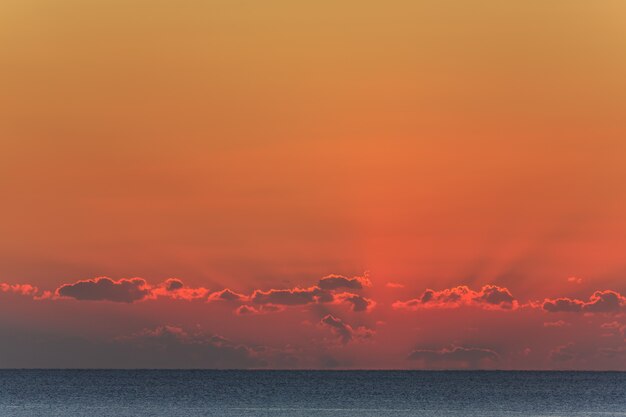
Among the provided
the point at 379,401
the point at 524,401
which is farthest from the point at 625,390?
the point at 379,401

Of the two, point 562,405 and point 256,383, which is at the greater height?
point 256,383

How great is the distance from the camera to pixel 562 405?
105m

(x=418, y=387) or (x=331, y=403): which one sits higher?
(x=418, y=387)

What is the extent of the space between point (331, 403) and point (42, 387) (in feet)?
197

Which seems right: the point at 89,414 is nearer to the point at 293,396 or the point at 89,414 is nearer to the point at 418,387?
the point at 293,396

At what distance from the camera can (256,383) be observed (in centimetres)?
16150

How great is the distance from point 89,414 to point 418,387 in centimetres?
7325

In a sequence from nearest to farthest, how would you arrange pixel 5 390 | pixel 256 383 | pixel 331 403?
pixel 331 403
pixel 5 390
pixel 256 383

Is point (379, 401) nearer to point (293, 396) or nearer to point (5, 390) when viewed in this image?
point (293, 396)

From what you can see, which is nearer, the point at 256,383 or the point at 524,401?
the point at 524,401

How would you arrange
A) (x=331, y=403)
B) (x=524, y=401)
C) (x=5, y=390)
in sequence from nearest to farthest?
(x=331, y=403) < (x=524, y=401) < (x=5, y=390)

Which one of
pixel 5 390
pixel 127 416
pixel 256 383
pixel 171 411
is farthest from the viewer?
pixel 256 383

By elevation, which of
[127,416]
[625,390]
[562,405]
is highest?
[625,390]

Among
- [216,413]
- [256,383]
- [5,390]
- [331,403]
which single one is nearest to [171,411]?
[216,413]
